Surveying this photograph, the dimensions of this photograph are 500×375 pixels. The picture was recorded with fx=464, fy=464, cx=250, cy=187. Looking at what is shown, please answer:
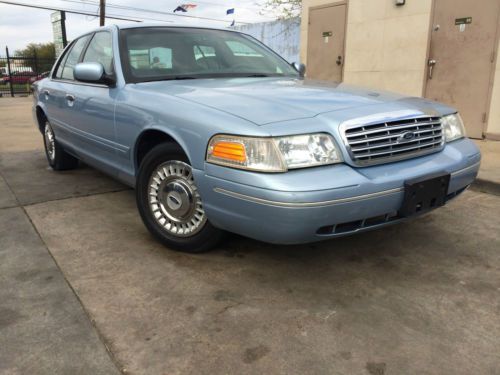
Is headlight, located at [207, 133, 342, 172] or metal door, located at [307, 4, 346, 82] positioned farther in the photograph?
metal door, located at [307, 4, 346, 82]

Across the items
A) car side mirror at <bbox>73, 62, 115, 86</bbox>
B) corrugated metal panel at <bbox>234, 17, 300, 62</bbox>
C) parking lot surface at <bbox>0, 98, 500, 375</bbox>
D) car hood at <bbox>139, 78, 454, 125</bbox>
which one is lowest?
parking lot surface at <bbox>0, 98, 500, 375</bbox>

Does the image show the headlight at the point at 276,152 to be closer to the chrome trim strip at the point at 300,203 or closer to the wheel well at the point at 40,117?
the chrome trim strip at the point at 300,203

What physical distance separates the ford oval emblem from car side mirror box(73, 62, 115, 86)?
2.13 metres

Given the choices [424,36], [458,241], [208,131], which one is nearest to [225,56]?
[208,131]

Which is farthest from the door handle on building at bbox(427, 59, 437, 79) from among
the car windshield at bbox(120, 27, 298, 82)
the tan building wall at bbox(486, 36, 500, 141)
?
the car windshield at bbox(120, 27, 298, 82)

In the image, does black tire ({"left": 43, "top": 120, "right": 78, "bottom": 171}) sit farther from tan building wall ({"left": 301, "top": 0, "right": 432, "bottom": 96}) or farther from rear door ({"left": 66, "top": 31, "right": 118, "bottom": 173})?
tan building wall ({"left": 301, "top": 0, "right": 432, "bottom": 96})

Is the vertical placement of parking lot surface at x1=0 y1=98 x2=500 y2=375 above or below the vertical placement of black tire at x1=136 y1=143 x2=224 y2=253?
below

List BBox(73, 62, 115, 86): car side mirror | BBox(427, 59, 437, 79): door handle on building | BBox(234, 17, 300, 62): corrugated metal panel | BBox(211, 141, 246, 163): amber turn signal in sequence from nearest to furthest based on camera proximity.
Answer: BBox(211, 141, 246, 163): amber turn signal → BBox(73, 62, 115, 86): car side mirror → BBox(427, 59, 437, 79): door handle on building → BBox(234, 17, 300, 62): corrugated metal panel

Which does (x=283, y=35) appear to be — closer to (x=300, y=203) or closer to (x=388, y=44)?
(x=388, y=44)

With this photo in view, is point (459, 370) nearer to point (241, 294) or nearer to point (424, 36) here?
point (241, 294)

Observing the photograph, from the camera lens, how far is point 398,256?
122 inches

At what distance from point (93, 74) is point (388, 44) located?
611cm

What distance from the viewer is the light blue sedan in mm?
2352

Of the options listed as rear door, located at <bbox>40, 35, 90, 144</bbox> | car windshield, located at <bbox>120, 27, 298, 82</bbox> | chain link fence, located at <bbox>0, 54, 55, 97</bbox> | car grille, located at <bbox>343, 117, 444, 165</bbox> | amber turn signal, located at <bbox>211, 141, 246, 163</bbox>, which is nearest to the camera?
amber turn signal, located at <bbox>211, 141, 246, 163</bbox>
